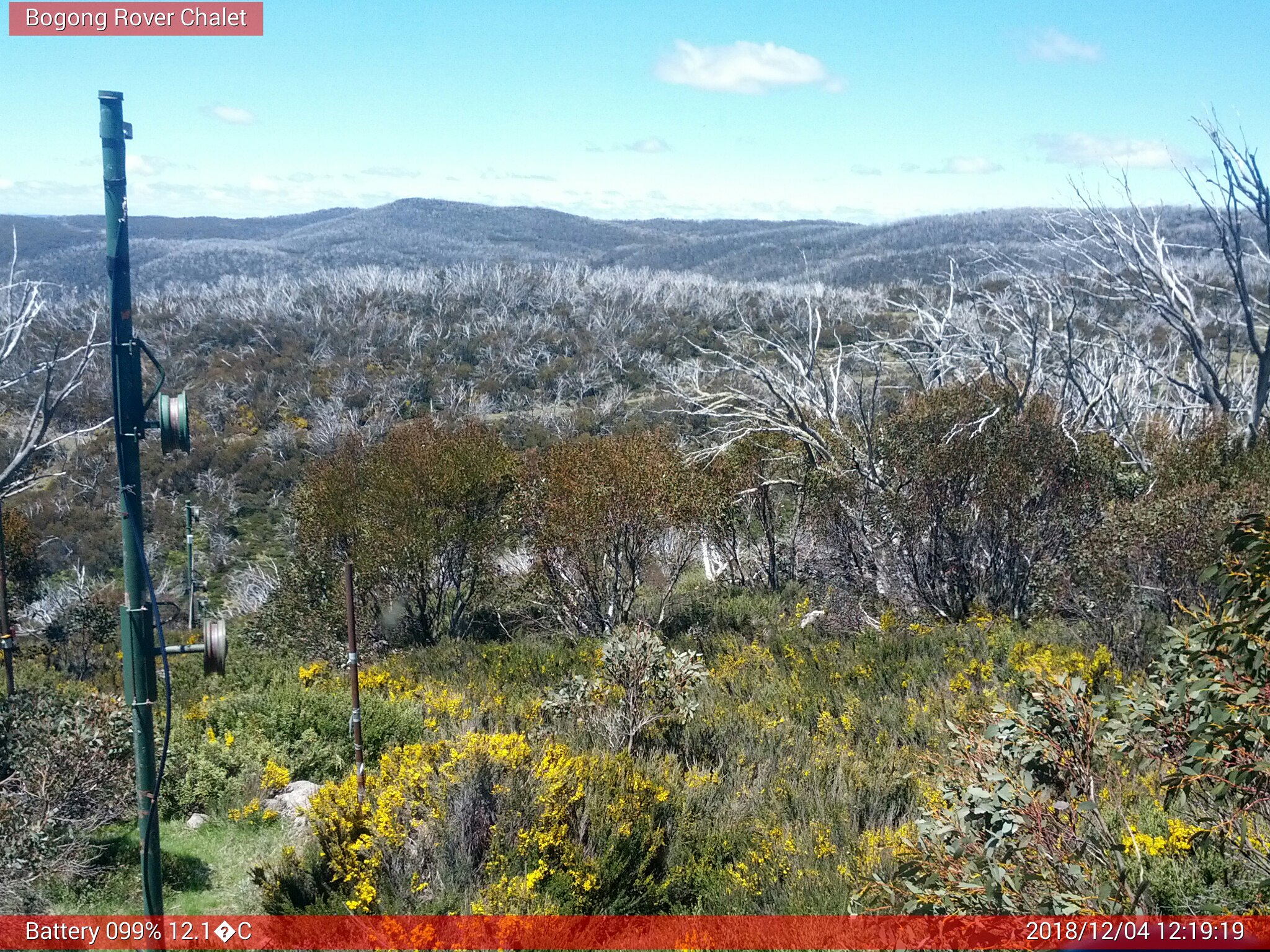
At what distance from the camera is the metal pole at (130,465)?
3.37 meters

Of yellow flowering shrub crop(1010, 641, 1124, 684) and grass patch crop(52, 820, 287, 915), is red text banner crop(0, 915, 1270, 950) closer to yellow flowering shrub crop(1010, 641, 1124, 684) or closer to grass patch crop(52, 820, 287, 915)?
grass patch crop(52, 820, 287, 915)

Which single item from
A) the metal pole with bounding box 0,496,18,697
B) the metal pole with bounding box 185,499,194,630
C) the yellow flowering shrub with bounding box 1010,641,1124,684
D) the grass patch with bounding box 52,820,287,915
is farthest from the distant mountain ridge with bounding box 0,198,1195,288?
the grass patch with bounding box 52,820,287,915

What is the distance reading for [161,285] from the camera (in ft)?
243

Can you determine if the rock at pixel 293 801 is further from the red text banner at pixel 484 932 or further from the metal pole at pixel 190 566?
the metal pole at pixel 190 566

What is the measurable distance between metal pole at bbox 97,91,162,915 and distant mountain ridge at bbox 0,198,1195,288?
61609 mm

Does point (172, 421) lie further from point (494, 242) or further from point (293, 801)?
point (494, 242)

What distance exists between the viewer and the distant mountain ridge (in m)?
79.5

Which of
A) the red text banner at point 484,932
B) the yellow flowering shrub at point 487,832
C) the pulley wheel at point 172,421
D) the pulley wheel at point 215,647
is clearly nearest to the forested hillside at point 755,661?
the yellow flowering shrub at point 487,832

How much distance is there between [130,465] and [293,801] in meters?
3.64

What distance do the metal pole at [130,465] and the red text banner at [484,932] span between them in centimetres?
45

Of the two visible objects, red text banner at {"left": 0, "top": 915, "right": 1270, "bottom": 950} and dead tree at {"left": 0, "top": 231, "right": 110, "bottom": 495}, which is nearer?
red text banner at {"left": 0, "top": 915, "right": 1270, "bottom": 950}

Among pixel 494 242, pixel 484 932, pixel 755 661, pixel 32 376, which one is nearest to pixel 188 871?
pixel 484 932

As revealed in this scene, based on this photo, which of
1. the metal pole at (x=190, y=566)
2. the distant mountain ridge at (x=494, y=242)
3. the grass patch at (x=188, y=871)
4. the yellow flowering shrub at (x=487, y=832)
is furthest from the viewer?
the distant mountain ridge at (x=494, y=242)

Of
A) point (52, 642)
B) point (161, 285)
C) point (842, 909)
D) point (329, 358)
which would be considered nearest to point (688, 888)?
point (842, 909)
